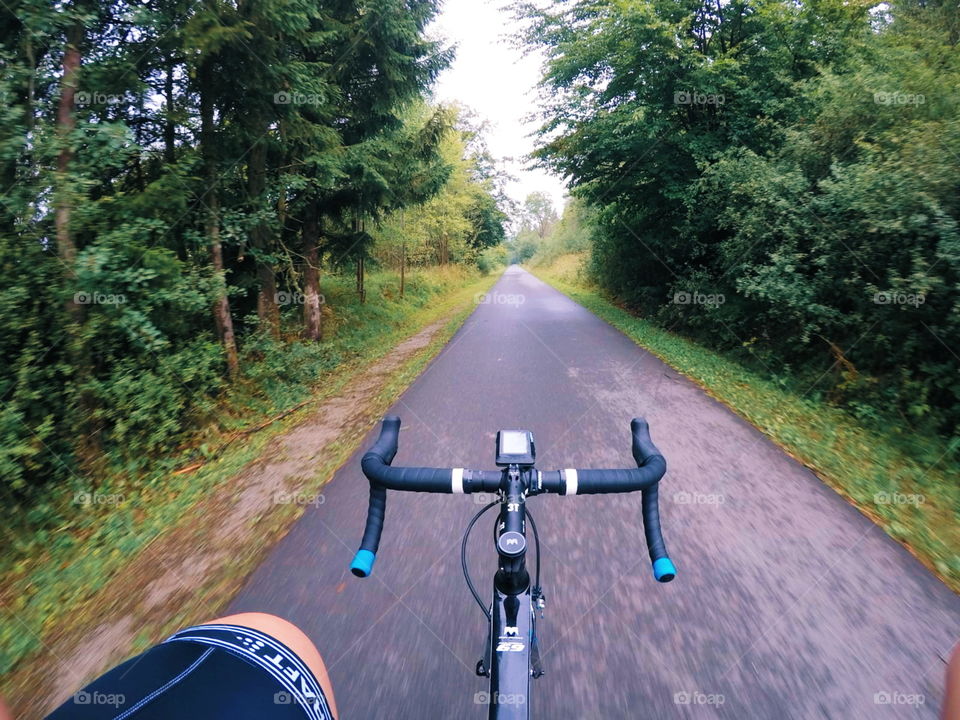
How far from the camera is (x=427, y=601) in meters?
2.95

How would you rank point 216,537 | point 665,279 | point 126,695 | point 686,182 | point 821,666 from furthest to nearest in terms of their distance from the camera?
1. point 665,279
2. point 686,182
3. point 216,537
4. point 821,666
5. point 126,695

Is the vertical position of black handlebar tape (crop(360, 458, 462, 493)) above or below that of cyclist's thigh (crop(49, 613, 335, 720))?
above

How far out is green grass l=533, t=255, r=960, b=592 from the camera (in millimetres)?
3576

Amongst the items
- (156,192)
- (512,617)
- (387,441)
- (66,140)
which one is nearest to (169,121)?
(156,192)

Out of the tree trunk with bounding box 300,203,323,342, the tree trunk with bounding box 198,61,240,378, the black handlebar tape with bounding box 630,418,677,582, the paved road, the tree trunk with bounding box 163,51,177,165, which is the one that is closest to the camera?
the black handlebar tape with bounding box 630,418,677,582

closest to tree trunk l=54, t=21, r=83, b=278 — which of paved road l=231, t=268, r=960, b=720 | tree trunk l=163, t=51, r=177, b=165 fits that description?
tree trunk l=163, t=51, r=177, b=165

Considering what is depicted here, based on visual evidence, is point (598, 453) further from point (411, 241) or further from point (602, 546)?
point (411, 241)

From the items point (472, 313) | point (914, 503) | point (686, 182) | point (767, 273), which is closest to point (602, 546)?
point (914, 503)

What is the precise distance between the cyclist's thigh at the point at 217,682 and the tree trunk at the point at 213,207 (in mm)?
5613

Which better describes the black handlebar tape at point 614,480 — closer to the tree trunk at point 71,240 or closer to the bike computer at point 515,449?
the bike computer at point 515,449

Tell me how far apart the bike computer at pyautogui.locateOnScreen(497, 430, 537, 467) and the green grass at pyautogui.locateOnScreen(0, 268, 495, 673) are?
344 cm

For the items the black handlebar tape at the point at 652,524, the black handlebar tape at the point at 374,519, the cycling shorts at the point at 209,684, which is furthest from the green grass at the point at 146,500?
the black handlebar tape at the point at 652,524

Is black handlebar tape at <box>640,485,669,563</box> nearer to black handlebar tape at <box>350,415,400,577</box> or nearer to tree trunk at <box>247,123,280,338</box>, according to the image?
black handlebar tape at <box>350,415,400,577</box>

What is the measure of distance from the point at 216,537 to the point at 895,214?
838cm
